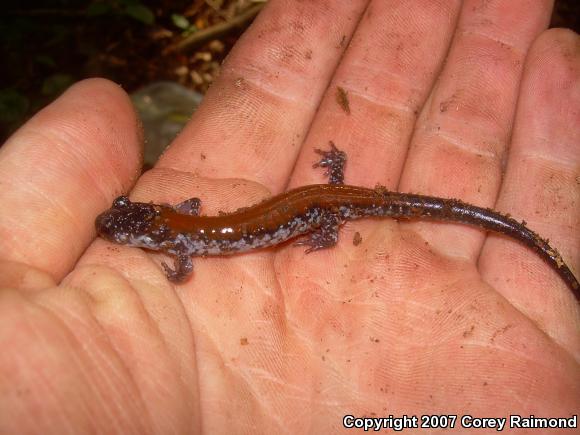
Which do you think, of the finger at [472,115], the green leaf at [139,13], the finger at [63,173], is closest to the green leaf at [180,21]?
the green leaf at [139,13]

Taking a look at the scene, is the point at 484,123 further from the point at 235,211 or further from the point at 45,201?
the point at 45,201

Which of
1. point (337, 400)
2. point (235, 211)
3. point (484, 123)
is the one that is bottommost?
point (337, 400)

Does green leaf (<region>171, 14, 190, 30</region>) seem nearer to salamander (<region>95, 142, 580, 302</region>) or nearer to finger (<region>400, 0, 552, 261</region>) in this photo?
salamander (<region>95, 142, 580, 302</region>)

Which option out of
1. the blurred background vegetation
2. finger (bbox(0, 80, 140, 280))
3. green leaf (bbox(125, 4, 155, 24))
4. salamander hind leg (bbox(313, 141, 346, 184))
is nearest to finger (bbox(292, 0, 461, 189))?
salamander hind leg (bbox(313, 141, 346, 184))

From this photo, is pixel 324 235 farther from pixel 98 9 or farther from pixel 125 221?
pixel 98 9

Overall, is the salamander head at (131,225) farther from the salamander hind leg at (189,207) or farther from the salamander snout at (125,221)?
the salamander hind leg at (189,207)

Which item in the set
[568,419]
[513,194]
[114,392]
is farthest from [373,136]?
[114,392]

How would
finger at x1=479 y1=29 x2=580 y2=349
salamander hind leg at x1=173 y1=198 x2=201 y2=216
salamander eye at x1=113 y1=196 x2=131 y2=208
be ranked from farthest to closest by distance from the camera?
salamander hind leg at x1=173 y1=198 x2=201 y2=216 → finger at x1=479 y1=29 x2=580 y2=349 → salamander eye at x1=113 y1=196 x2=131 y2=208
